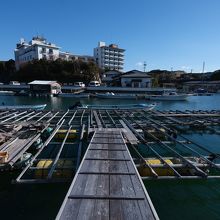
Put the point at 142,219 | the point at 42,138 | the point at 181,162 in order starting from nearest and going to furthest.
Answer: the point at 142,219 → the point at 181,162 → the point at 42,138

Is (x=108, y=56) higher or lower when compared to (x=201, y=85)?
higher

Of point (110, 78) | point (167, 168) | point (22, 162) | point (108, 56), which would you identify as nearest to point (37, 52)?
point (110, 78)

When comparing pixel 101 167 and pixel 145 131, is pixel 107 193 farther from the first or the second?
pixel 145 131

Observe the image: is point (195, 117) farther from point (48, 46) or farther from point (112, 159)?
point (48, 46)

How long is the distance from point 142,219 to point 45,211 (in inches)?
191

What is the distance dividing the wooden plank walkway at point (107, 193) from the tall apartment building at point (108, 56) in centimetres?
→ 11204

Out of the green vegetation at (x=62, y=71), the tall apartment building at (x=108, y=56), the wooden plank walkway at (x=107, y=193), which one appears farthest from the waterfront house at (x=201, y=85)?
the wooden plank walkway at (x=107, y=193)

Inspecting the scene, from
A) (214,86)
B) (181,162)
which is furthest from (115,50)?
(181,162)

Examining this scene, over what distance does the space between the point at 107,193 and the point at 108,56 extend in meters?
116

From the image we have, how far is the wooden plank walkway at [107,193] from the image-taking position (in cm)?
414

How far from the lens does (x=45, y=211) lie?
7.32 m

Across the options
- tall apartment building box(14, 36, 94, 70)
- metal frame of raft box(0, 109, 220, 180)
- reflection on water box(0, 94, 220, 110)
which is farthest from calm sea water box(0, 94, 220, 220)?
tall apartment building box(14, 36, 94, 70)

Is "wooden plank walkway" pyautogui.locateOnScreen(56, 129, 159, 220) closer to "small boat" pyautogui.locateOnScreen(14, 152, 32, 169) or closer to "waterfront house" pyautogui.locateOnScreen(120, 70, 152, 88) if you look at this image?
"small boat" pyautogui.locateOnScreen(14, 152, 32, 169)

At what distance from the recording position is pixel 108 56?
11588 centimetres
